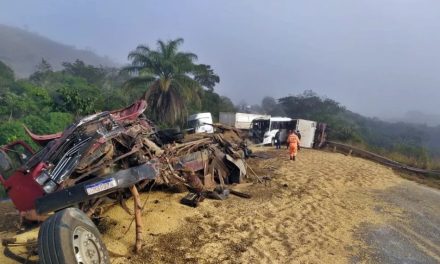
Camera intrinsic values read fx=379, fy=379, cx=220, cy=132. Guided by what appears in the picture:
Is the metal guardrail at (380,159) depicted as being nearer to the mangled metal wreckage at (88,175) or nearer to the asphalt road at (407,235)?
the asphalt road at (407,235)

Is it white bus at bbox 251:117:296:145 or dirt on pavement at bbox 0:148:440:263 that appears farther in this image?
white bus at bbox 251:117:296:145

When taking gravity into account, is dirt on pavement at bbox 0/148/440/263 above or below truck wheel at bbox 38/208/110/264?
below

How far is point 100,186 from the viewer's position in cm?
487

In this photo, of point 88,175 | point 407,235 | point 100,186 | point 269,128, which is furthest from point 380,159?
point 100,186

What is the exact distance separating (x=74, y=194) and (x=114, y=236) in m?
1.20

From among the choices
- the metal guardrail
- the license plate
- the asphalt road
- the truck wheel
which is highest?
the license plate

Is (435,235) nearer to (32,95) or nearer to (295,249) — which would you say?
(295,249)

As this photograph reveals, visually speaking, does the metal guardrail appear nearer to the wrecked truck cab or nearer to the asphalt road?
the asphalt road

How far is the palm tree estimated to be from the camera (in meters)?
24.7

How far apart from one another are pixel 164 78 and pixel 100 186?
67.8 feet

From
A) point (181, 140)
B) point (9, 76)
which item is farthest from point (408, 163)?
point (9, 76)

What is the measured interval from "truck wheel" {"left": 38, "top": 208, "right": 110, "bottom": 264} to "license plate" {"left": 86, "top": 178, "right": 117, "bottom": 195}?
0.44m

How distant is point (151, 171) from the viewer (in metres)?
5.34

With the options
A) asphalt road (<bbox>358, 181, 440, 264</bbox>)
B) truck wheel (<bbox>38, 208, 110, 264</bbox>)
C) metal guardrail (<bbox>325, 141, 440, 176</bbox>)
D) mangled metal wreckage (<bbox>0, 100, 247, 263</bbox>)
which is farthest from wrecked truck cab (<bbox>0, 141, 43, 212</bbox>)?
metal guardrail (<bbox>325, 141, 440, 176</bbox>)
